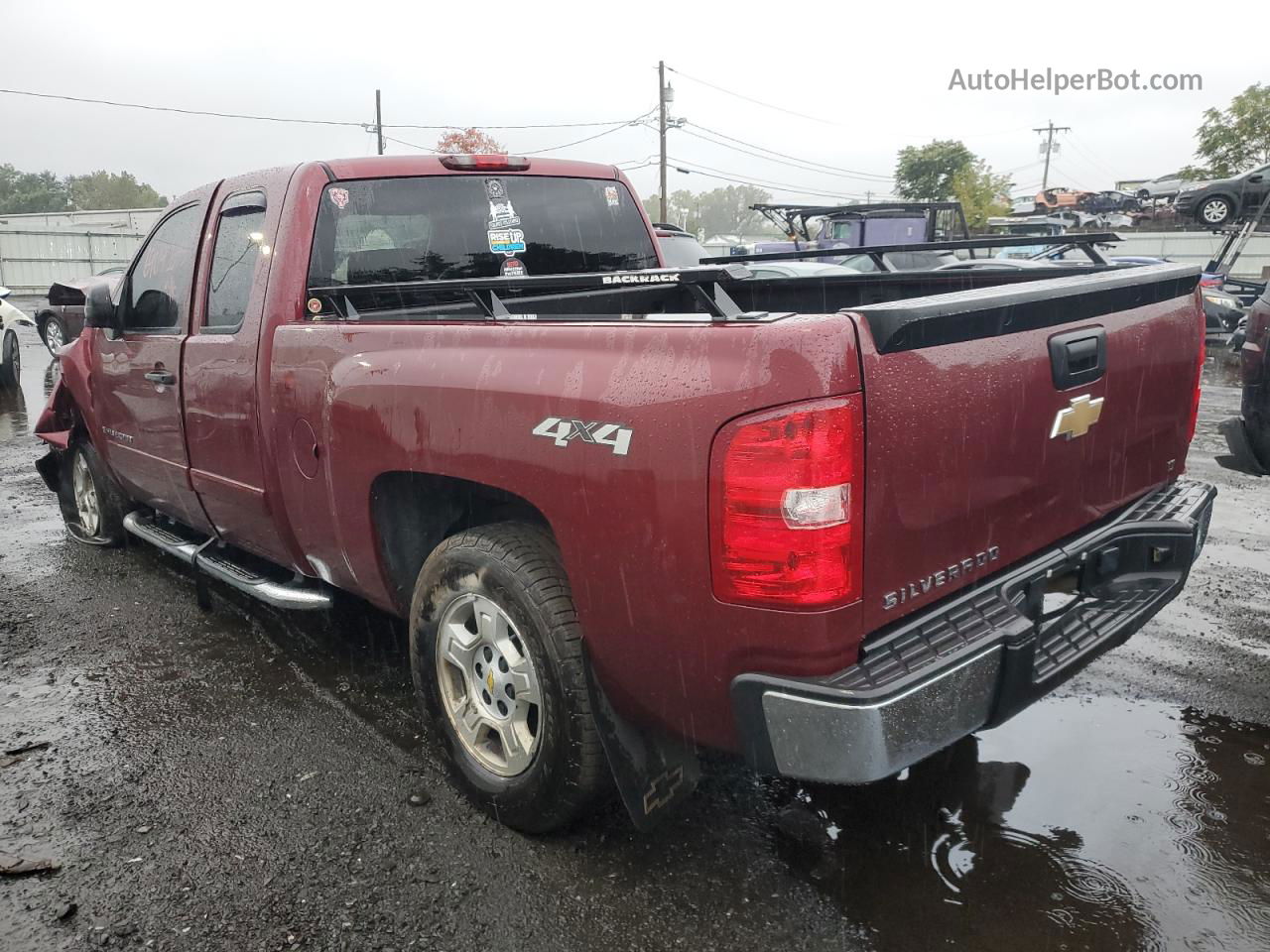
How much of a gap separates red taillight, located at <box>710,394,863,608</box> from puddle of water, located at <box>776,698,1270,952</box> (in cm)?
98

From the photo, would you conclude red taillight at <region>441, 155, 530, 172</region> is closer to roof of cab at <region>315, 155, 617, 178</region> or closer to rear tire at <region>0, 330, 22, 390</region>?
roof of cab at <region>315, 155, 617, 178</region>

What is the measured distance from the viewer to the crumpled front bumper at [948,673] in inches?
79.3

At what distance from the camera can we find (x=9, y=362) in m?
12.5

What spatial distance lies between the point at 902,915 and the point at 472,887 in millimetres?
1127

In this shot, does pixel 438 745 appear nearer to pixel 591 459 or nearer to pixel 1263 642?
pixel 591 459

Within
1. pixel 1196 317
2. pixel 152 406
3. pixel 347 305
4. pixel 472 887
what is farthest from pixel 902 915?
pixel 152 406

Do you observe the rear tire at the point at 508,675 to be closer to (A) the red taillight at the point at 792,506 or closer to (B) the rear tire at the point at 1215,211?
(A) the red taillight at the point at 792,506

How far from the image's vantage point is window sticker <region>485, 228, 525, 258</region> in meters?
3.95

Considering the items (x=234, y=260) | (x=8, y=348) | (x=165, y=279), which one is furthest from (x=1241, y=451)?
(x=8, y=348)

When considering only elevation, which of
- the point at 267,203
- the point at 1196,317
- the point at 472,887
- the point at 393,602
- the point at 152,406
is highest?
the point at 267,203

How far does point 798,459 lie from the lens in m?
1.97

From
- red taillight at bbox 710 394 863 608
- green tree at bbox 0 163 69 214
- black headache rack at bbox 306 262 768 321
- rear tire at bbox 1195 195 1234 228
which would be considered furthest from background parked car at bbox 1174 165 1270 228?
green tree at bbox 0 163 69 214

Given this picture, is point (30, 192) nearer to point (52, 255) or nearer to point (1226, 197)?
point (52, 255)

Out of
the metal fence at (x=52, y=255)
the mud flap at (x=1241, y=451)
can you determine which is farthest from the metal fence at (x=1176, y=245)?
the metal fence at (x=52, y=255)
